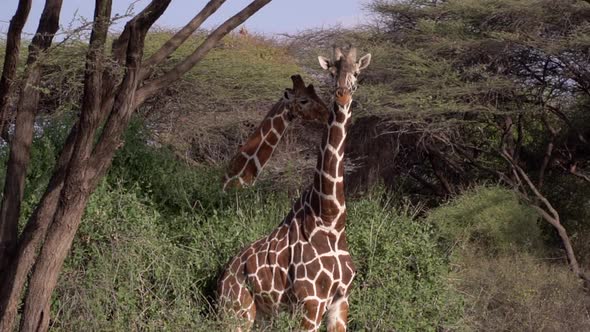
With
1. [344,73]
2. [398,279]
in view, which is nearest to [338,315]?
[398,279]

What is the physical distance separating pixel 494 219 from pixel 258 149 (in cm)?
431

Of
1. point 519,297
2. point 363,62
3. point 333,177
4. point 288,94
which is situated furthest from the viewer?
point 519,297

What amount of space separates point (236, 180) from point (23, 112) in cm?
292

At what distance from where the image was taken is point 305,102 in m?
8.15

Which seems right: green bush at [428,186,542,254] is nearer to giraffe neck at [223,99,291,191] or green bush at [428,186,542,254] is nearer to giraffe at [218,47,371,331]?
giraffe neck at [223,99,291,191]

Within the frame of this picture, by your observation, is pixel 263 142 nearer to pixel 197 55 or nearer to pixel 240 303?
pixel 240 303

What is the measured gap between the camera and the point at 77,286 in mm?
6645

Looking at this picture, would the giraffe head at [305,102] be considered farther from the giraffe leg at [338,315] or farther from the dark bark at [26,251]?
the dark bark at [26,251]

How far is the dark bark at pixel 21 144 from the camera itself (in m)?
5.72

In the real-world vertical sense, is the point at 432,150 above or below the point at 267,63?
below

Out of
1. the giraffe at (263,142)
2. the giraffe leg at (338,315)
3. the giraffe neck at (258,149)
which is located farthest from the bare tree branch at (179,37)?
the giraffe neck at (258,149)

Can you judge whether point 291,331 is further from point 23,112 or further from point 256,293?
point 23,112

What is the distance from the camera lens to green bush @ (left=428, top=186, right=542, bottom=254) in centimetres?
1152

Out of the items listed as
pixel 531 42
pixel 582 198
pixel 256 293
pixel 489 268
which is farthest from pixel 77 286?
pixel 582 198
